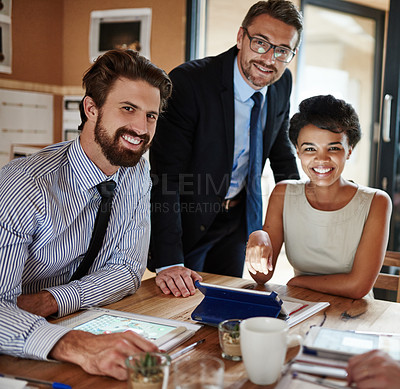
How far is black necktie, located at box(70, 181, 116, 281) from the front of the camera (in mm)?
1543

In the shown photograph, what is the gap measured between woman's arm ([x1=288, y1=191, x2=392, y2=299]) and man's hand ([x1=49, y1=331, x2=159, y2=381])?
2.49 feet

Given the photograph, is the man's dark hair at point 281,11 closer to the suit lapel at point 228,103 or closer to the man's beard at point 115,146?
the suit lapel at point 228,103

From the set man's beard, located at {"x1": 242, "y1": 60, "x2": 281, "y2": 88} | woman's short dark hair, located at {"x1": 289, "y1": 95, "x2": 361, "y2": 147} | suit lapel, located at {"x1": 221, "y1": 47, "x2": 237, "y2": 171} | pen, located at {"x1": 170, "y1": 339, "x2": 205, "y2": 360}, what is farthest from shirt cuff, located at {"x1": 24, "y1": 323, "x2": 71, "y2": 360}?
man's beard, located at {"x1": 242, "y1": 60, "x2": 281, "y2": 88}

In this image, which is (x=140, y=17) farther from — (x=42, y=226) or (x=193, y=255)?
(x=42, y=226)

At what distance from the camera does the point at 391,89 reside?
282 centimetres

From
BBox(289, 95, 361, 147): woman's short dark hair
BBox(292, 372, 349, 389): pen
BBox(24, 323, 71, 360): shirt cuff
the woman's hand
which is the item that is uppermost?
BBox(289, 95, 361, 147): woman's short dark hair

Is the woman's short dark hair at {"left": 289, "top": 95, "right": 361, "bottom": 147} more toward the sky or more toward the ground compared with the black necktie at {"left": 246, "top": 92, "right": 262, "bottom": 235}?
more toward the sky

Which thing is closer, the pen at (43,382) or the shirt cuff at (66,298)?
the pen at (43,382)

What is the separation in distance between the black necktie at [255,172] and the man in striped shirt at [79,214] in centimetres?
56

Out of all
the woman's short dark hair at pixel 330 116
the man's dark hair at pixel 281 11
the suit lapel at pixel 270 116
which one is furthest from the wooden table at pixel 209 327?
the man's dark hair at pixel 281 11

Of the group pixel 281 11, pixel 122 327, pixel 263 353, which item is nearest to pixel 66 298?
pixel 122 327

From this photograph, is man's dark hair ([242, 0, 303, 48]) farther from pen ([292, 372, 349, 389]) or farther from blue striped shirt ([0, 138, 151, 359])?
pen ([292, 372, 349, 389])

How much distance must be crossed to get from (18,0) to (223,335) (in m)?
2.84

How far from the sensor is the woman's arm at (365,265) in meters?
1.60
